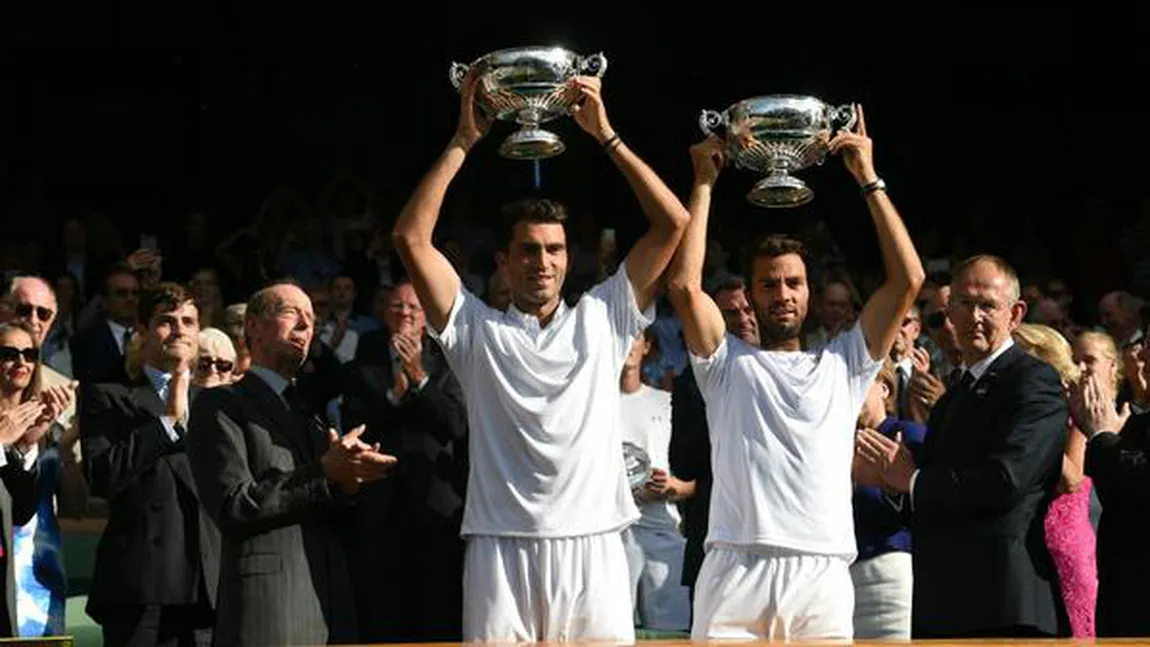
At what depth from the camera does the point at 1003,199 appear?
1675 cm

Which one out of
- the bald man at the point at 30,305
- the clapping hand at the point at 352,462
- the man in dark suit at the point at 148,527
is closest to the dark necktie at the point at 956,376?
the clapping hand at the point at 352,462

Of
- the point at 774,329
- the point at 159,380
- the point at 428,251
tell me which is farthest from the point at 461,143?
the point at 159,380

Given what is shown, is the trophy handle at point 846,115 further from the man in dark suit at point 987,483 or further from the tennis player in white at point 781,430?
the man in dark suit at point 987,483

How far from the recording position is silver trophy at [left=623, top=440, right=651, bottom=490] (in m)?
8.43

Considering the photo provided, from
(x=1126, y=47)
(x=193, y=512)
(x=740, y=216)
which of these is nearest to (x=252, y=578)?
(x=193, y=512)

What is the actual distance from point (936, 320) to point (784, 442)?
3394 millimetres

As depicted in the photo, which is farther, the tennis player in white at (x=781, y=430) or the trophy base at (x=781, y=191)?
the trophy base at (x=781, y=191)

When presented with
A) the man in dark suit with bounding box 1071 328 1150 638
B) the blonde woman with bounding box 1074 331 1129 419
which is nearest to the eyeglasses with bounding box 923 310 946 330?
the blonde woman with bounding box 1074 331 1129 419

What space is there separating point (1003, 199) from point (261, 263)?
5546mm

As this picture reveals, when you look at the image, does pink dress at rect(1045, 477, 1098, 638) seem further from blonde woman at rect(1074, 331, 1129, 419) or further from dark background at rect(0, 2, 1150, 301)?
dark background at rect(0, 2, 1150, 301)

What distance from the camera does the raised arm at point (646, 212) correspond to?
738cm

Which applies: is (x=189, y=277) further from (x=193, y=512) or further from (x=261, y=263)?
(x=193, y=512)

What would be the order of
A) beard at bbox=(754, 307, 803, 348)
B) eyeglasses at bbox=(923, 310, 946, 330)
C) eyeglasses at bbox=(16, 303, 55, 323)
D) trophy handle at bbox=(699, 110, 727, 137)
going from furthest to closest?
eyeglasses at bbox=(923, 310, 946, 330), eyeglasses at bbox=(16, 303, 55, 323), beard at bbox=(754, 307, 803, 348), trophy handle at bbox=(699, 110, 727, 137)

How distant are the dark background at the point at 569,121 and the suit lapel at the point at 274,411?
28.7ft
